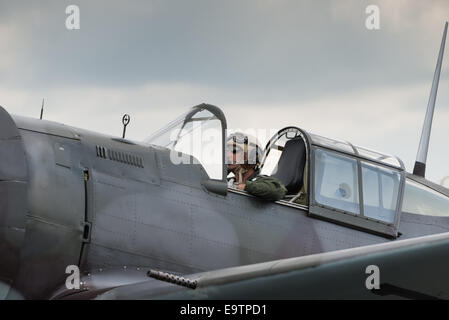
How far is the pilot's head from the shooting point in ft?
24.9

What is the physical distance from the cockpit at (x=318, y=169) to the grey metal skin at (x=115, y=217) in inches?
5.9

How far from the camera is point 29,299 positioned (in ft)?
18.3

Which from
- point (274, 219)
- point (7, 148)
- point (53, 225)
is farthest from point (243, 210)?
point (7, 148)

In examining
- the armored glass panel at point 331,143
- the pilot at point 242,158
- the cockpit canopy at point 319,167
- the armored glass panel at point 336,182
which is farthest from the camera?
the pilot at point 242,158

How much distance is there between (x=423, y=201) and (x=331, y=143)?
4.69 feet

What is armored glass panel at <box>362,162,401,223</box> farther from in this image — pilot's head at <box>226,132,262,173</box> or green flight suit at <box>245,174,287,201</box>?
pilot's head at <box>226,132,262,173</box>

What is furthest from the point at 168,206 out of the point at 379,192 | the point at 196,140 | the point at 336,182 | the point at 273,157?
the point at 379,192

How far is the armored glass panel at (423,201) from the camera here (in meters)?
7.95

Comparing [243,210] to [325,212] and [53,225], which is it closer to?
[325,212]

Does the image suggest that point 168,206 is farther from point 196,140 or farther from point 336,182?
point 336,182

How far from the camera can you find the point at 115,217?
6.07 m
